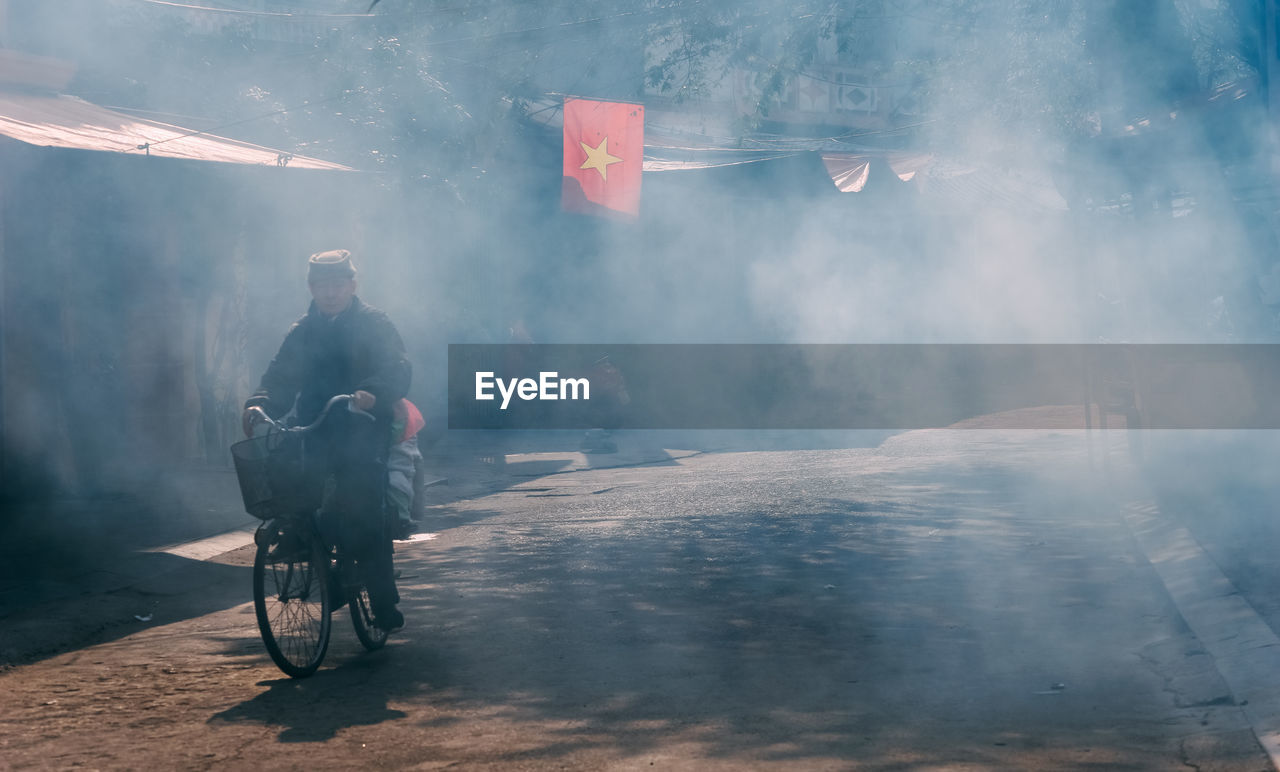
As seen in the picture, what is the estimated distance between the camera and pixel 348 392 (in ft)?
16.0

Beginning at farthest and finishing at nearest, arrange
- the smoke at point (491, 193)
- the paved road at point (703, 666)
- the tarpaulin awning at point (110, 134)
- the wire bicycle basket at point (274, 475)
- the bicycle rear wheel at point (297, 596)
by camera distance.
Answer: the smoke at point (491, 193) → the tarpaulin awning at point (110, 134) → the bicycle rear wheel at point (297, 596) → the wire bicycle basket at point (274, 475) → the paved road at point (703, 666)

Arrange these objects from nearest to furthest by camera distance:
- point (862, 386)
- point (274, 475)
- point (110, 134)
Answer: point (274, 475)
point (110, 134)
point (862, 386)

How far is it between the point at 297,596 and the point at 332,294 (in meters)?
1.19

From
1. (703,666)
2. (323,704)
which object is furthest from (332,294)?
(703,666)

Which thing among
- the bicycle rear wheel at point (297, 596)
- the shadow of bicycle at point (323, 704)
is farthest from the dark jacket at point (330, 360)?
the shadow of bicycle at point (323, 704)

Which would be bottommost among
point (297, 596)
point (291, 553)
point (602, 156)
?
point (297, 596)

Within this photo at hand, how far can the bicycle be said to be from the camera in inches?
170

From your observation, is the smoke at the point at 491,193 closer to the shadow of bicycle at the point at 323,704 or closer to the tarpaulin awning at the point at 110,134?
the tarpaulin awning at the point at 110,134

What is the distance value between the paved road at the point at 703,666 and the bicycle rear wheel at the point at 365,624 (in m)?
0.07

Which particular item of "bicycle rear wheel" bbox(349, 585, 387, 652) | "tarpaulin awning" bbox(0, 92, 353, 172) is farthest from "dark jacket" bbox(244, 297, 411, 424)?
"tarpaulin awning" bbox(0, 92, 353, 172)

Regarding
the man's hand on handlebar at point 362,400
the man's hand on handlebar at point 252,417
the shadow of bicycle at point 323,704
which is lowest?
the shadow of bicycle at point 323,704

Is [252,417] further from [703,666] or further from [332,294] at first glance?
[703,666]

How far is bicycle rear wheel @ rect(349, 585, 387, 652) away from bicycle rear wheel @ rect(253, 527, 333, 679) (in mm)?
153

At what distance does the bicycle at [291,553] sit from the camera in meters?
4.31
